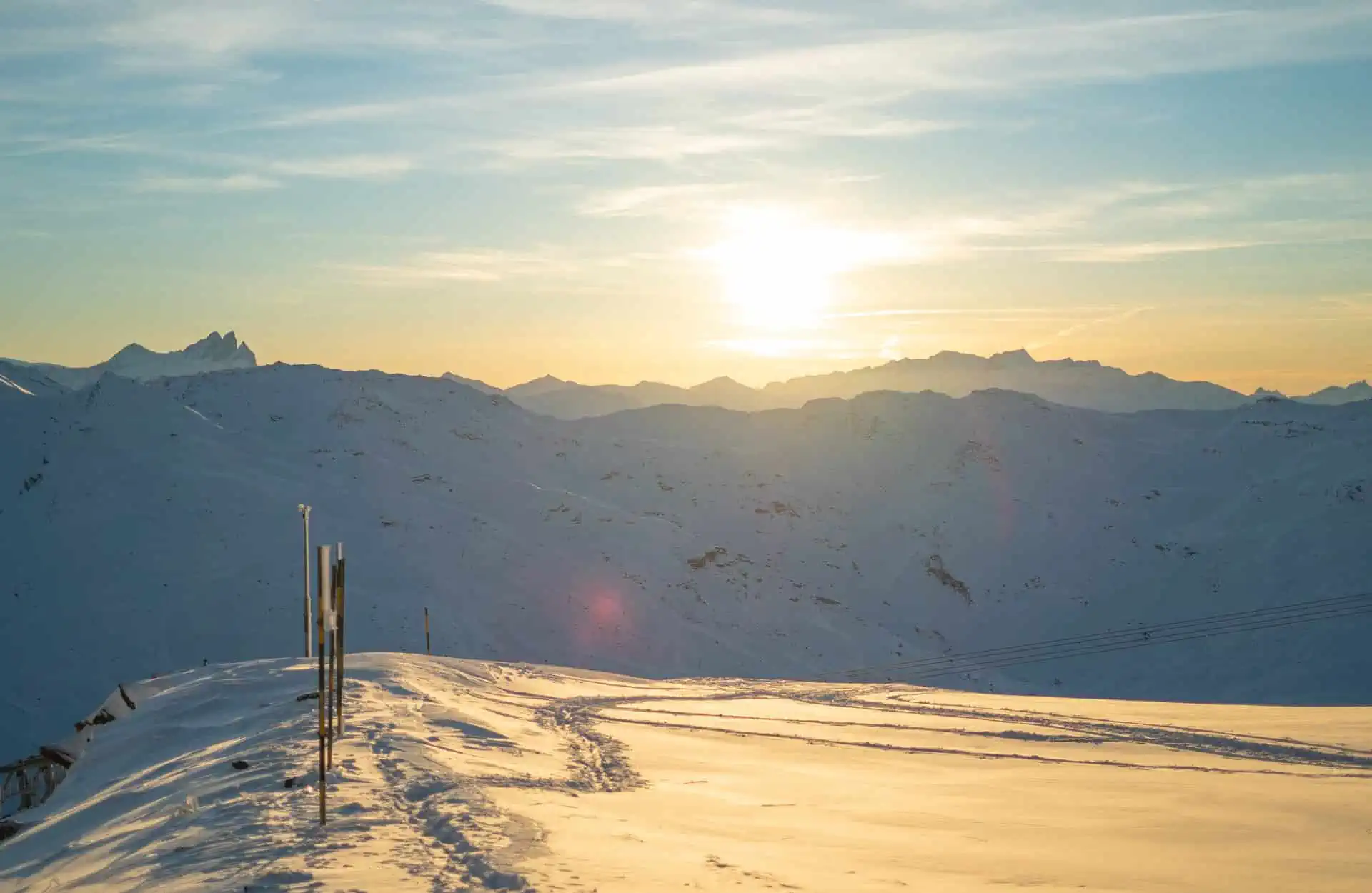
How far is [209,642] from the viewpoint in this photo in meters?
43.3

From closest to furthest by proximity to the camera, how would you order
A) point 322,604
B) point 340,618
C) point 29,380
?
1. point 322,604
2. point 340,618
3. point 29,380

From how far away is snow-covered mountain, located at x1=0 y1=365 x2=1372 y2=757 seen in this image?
46594 millimetres

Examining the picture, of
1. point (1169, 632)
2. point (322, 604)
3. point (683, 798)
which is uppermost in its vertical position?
point (322, 604)

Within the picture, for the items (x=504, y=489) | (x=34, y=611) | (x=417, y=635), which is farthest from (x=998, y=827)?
(x=504, y=489)

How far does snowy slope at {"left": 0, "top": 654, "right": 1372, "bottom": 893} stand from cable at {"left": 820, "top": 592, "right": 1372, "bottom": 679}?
101 ft

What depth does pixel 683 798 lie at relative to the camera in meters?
15.0

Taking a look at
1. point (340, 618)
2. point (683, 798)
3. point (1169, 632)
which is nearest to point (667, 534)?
point (1169, 632)

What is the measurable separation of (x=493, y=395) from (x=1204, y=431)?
189 feet

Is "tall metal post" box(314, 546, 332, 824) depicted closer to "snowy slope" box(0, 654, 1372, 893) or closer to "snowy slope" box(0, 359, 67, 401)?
"snowy slope" box(0, 654, 1372, 893)

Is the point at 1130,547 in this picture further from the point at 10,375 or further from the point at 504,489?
the point at 10,375

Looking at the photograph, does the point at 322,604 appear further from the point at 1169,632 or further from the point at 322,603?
the point at 1169,632

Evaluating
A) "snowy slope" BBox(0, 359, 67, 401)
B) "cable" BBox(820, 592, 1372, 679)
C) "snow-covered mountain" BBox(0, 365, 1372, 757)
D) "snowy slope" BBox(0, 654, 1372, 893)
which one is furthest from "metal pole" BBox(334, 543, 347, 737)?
"snowy slope" BBox(0, 359, 67, 401)

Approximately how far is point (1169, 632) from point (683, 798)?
5293 cm

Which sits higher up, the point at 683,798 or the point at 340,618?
the point at 340,618
